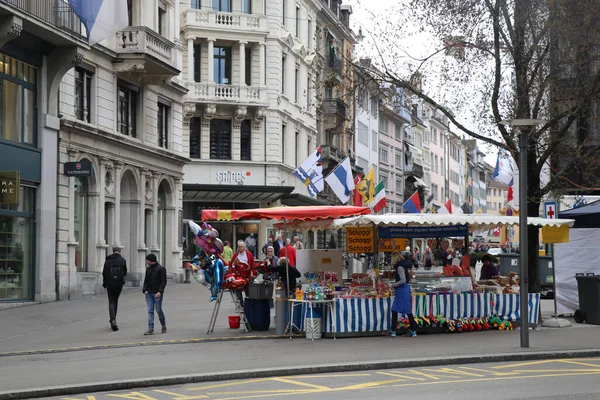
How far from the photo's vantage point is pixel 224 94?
52531 millimetres

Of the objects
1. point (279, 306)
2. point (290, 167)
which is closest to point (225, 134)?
point (290, 167)

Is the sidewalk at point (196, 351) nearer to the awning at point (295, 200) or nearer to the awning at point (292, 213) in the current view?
the awning at point (292, 213)

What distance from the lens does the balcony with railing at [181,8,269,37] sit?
170 feet

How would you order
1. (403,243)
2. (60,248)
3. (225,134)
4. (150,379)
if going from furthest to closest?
(225,134) → (60,248) → (403,243) → (150,379)

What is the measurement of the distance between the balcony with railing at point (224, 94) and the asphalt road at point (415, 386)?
3786 cm

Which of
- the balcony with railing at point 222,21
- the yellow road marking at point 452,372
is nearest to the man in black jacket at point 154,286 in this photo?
the yellow road marking at point 452,372

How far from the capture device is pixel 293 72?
58031 mm

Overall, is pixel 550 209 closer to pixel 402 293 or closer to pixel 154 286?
pixel 402 293

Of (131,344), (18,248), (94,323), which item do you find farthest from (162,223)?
(131,344)

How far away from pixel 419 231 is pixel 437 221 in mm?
1516

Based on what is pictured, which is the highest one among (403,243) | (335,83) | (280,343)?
(335,83)

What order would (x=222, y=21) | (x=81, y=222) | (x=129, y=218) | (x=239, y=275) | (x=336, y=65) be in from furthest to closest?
(x=336, y=65) → (x=222, y=21) → (x=129, y=218) → (x=81, y=222) → (x=239, y=275)

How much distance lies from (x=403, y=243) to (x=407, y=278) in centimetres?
286

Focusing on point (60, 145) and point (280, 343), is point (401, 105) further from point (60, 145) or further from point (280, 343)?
point (60, 145)
